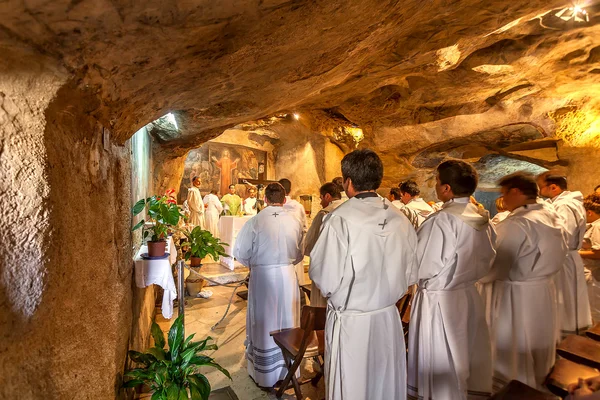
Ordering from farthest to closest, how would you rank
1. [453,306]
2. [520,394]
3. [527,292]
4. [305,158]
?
[305,158], [527,292], [453,306], [520,394]

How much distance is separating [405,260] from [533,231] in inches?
65.9

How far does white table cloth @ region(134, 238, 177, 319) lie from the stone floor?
44.5 inches

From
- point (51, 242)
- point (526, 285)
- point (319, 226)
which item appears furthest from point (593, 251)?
point (51, 242)

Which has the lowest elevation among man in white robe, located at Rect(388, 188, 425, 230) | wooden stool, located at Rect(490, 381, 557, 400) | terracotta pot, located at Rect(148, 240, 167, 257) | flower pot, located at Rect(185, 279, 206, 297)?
flower pot, located at Rect(185, 279, 206, 297)

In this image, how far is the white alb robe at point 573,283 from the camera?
161 inches

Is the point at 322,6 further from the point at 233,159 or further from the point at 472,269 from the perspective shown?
the point at 233,159

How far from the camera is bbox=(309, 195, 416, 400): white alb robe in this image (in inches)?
80.0

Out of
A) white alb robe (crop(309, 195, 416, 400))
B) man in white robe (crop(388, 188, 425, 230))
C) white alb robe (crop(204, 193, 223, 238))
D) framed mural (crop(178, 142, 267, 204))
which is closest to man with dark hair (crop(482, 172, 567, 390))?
white alb robe (crop(309, 195, 416, 400))

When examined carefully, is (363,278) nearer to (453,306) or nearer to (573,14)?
(453,306)

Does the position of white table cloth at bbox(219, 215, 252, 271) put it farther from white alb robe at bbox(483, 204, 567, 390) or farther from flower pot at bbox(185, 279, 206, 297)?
white alb robe at bbox(483, 204, 567, 390)

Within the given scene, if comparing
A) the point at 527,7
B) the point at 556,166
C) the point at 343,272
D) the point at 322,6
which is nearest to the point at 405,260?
the point at 343,272

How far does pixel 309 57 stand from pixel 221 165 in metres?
12.2

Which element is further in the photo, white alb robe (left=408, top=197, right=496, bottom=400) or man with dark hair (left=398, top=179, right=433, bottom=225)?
man with dark hair (left=398, top=179, right=433, bottom=225)

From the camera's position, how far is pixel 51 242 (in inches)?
53.9
